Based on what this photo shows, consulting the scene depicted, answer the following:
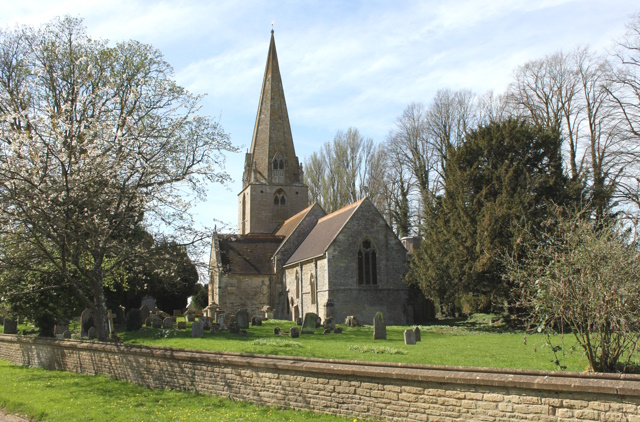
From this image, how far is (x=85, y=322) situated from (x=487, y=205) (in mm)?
16650

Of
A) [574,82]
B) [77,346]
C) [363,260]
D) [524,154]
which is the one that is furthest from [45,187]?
[574,82]

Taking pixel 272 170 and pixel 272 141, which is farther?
pixel 272 141

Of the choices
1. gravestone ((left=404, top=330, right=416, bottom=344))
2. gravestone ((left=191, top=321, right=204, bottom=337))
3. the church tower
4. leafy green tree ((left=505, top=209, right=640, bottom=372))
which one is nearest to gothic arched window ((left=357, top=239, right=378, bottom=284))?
gravestone ((left=191, top=321, right=204, bottom=337))

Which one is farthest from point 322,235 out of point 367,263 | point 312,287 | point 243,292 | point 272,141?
point 272,141

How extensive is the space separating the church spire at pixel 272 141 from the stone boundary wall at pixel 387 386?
2845cm

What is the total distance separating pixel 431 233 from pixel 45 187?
17.5 metres

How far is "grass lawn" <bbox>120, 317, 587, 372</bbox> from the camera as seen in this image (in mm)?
12133

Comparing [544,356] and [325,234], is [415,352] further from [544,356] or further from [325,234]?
[325,234]

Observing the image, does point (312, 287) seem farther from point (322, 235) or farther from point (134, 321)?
point (134, 321)

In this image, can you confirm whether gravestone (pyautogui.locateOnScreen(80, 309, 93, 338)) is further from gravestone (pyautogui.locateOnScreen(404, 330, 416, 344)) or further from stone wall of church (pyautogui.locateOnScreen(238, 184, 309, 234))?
stone wall of church (pyautogui.locateOnScreen(238, 184, 309, 234))

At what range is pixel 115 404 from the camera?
32.3ft

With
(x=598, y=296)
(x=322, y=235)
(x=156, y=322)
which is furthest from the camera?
(x=322, y=235)

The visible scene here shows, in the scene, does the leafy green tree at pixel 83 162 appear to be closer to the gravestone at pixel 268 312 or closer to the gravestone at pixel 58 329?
the gravestone at pixel 58 329

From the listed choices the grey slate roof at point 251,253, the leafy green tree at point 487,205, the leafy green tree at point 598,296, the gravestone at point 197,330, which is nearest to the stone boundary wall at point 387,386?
the leafy green tree at point 598,296
